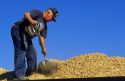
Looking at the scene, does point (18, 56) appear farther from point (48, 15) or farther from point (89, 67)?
point (89, 67)

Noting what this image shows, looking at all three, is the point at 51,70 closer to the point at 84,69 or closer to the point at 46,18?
the point at 84,69

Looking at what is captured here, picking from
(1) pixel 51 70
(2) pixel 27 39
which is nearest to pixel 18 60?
(2) pixel 27 39

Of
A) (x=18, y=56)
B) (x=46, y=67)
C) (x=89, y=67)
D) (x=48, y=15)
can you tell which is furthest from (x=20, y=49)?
(x=89, y=67)

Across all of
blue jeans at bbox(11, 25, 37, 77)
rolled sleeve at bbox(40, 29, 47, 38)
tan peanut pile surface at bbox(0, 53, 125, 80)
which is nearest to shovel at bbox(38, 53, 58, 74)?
tan peanut pile surface at bbox(0, 53, 125, 80)

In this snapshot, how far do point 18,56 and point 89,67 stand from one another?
111 inches

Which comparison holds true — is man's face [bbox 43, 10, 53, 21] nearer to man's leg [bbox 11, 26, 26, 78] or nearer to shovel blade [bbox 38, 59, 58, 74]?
man's leg [bbox 11, 26, 26, 78]

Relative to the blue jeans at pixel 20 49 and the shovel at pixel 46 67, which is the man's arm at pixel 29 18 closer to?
the blue jeans at pixel 20 49

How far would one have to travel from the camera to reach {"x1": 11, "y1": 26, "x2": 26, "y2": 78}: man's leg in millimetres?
9039

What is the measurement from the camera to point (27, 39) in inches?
368

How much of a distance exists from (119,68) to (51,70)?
6.01 ft

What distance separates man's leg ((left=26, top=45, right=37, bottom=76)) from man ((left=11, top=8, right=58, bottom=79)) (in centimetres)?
18

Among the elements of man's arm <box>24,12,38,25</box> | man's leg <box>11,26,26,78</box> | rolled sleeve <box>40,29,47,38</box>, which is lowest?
man's leg <box>11,26,26,78</box>

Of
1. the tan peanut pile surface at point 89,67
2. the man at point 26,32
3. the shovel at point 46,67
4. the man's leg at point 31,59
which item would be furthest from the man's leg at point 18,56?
the shovel at point 46,67

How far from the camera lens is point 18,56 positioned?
9086mm
